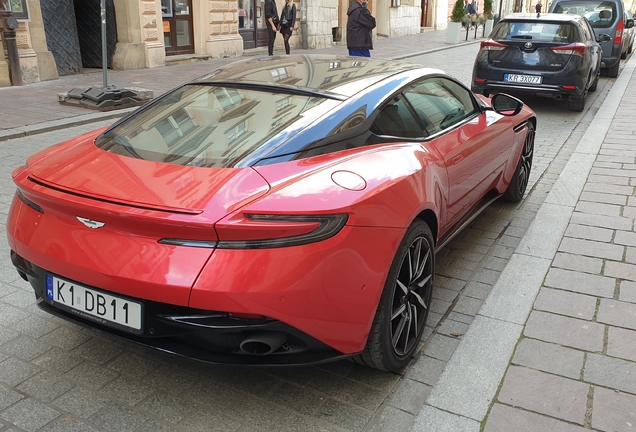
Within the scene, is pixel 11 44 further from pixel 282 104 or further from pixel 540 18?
pixel 282 104

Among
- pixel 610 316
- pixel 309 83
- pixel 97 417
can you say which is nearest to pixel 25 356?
pixel 97 417

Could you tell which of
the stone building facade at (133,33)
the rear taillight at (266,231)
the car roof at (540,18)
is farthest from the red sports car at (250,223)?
the stone building facade at (133,33)

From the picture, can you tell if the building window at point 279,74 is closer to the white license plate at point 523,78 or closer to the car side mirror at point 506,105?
the car side mirror at point 506,105

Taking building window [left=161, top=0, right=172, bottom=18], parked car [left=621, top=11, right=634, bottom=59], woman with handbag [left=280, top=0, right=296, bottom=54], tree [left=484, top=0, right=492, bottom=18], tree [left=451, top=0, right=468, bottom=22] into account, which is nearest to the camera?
building window [left=161, top=0, right=172, bottom=18]

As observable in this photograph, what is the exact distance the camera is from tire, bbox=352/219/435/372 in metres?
2.62

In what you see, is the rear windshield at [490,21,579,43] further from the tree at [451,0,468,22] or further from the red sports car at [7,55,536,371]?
the tree at [451,0,468,22]

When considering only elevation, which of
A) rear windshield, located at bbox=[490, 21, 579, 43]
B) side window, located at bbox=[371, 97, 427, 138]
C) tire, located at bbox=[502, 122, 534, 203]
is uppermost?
rear windshield, located at bbox=[490, 21, 579, 43]

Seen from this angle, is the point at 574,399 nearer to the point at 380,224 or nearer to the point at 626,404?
the point at 626,404

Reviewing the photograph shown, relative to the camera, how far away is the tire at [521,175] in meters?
5.21

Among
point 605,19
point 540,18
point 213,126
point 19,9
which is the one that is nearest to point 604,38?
point 605,19

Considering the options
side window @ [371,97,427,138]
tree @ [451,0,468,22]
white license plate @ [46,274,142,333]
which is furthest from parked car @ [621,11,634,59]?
white license plate @ [46,274,142,333]

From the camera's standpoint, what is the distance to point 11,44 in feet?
36.9

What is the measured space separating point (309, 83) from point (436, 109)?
0.89 m

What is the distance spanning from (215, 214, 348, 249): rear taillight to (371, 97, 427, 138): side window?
0.91 metres
